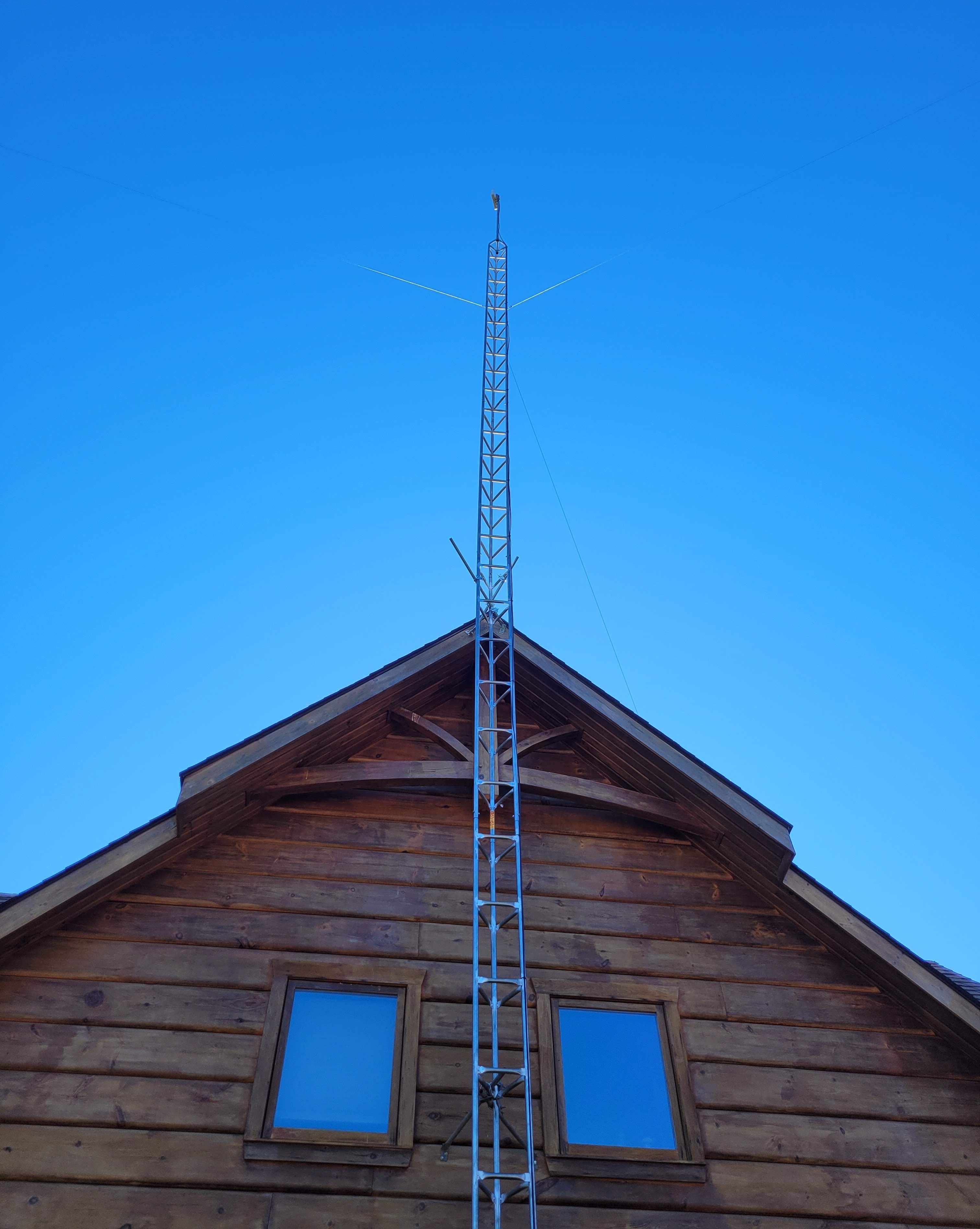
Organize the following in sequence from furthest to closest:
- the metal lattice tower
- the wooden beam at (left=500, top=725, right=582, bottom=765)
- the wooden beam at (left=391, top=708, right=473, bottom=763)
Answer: the wooden beam at (left=500, top=725, right=582, bottom=765) < the wooden beam at (left=391, top=708, right=473, bottom=763) < the metal lattice tower

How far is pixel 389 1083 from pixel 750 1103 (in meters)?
2.48

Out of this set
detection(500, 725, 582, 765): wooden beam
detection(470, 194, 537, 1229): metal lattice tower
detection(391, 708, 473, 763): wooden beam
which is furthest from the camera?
detection(500, 725, 582, 765): wooden beam

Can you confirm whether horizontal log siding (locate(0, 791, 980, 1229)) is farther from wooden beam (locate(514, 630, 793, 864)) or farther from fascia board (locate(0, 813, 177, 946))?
wooden beam (locate(514, 630, 793, 864))

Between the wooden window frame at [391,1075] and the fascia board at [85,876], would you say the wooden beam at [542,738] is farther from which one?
the fascia board at [85,876]

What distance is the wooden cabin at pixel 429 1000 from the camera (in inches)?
239

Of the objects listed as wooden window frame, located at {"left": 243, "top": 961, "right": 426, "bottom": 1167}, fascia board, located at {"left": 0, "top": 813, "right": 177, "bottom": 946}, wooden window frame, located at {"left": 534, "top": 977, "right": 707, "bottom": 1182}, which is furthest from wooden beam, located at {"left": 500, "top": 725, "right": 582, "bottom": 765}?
fascia board, located at {"left": 0, "top": 813, "right": 177, "bottom": 946}

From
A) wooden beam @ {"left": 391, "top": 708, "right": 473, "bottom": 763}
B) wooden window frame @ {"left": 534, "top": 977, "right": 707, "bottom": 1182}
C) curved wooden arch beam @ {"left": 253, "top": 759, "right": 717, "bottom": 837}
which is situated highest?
wooden beam @ {"left": 391, "top": 708, "right": 473, "bottom": 763}

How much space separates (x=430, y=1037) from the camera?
6.76 metres

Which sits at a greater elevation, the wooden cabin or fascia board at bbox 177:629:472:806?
fascia board at bbox 177:629:472:806

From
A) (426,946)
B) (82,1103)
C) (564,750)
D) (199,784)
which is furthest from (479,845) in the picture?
(82,1103)

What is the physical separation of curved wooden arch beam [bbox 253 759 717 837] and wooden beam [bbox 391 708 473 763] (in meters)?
0.14

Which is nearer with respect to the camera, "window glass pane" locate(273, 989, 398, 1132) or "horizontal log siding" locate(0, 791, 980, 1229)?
"horizontal log siding" locate(0, 791, 980, 1229)

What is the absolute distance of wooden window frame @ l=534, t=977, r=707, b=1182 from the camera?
636 cm

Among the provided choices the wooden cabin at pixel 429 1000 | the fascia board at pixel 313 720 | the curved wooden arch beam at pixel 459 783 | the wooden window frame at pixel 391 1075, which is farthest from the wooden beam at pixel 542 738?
the wooden window frame at pixel 391 1075
